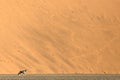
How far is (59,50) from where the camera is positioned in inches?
1243

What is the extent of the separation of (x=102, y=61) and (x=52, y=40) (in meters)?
3.59

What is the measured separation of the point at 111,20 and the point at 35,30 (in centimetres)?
599

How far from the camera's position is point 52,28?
111 feet

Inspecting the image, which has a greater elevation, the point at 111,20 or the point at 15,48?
the point at 15,48

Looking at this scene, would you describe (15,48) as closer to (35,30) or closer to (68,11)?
(35,30)

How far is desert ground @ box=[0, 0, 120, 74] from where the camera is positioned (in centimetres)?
3028

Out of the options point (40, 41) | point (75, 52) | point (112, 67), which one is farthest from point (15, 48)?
point (112, 67)

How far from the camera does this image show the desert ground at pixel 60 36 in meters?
30.3

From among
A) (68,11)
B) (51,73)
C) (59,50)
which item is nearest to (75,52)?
(59,50)

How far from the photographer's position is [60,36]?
32969mm

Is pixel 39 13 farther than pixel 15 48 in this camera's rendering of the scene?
Yes

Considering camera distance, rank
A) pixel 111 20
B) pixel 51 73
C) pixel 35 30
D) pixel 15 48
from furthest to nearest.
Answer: pixel 111 20, pixel 35 30, pixel 15 48, pixel 51 73

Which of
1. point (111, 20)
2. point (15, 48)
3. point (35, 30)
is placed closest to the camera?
point (15, 48)

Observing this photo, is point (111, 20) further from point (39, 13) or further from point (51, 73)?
point (51, 73)
